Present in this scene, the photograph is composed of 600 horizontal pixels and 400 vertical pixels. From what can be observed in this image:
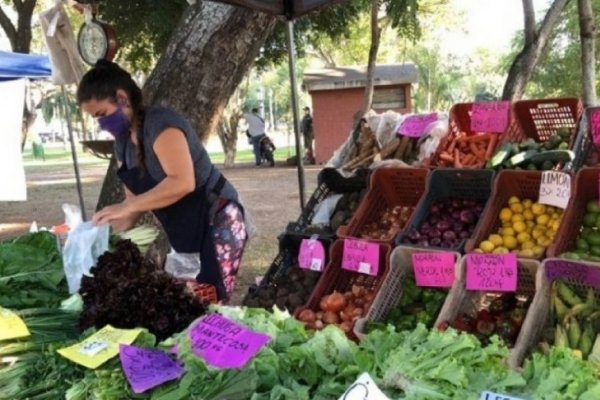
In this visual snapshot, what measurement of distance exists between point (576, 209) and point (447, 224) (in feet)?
2.26

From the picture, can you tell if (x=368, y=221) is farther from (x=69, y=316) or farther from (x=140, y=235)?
(x=69, y=316)

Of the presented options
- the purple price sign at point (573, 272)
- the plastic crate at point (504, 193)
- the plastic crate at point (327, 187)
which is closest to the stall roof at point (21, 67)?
the plastic crate at point (327, 187)

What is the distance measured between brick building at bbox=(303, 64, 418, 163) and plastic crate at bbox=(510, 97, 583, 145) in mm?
15167

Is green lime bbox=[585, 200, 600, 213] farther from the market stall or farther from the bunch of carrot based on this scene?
the bunch of carrot

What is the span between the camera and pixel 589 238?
11.3 ft

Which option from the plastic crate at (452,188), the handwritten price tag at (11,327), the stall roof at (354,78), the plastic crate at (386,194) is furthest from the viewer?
the stall roof at (354,78)

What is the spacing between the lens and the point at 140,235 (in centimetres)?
323

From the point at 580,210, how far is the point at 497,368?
190 cm

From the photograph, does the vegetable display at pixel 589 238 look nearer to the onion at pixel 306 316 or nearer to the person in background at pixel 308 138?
the onion at pixel 306 316

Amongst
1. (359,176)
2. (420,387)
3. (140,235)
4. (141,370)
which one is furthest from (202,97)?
(420,387)

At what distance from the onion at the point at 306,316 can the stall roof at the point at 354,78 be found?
15985mm

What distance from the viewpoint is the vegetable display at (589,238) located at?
3.30 metres

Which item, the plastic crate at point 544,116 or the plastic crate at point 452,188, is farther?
the plastic crate at point 544,116

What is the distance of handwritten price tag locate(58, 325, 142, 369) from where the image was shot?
83.0 inches
